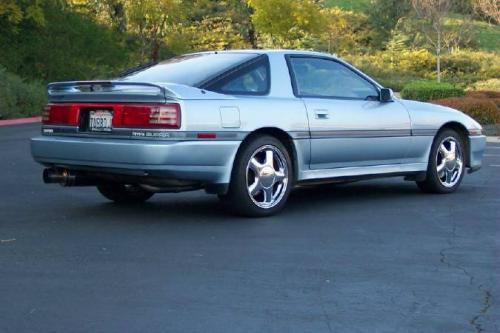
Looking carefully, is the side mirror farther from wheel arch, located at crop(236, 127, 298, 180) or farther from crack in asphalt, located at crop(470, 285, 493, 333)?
crack in asphalt, located at crop(470, 285, 493, 333)

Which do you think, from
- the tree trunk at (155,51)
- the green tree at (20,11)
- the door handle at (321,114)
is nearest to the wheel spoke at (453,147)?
the door handle at (321,114)

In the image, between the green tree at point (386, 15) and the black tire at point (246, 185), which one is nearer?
the black tire at point (246, 185)

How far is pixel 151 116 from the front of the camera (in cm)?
788

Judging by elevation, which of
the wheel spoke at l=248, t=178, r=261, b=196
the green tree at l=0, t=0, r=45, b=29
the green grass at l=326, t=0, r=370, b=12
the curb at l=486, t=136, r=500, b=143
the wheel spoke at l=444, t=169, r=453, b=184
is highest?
the green grass at l=326, t=0, r=370, b=12

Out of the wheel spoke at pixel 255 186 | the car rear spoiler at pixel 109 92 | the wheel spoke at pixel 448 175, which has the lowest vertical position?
the wheel spoke at pixel 448 175

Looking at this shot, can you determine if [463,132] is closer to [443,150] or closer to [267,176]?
[443,150]

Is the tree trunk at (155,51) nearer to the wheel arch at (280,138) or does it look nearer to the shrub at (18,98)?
the shrub at (18,98)

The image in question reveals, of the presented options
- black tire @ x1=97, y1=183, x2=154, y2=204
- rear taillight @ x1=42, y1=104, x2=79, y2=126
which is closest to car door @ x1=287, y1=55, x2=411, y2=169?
black tire @ x1=97, y1=183, x2=154, y2=204

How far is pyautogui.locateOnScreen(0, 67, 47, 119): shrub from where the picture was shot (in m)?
25.3

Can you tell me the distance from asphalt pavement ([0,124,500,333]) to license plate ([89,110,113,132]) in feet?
2.72

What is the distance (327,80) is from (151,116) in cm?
217

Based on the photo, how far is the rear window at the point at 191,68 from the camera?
8.47m

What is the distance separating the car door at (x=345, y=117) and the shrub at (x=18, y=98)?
17.3 meters

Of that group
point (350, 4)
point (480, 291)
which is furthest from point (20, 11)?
point (350, 4)
